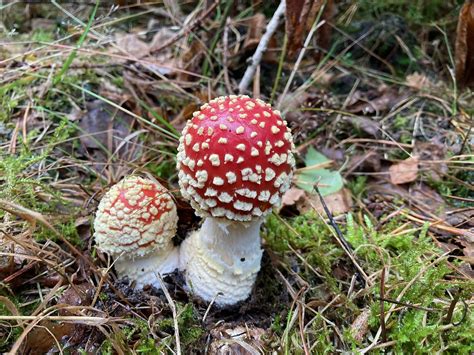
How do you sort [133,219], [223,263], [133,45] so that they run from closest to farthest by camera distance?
[133,219] → [223,263] → [133,45]

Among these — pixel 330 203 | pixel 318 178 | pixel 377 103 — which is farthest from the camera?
pixel 377 103

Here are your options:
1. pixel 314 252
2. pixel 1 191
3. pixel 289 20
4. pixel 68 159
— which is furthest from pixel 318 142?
pixel 1 191

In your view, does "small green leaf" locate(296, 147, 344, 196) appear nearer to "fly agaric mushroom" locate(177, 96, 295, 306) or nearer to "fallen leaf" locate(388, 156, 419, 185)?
"fallen leaf" locate(388, 156, 419, 185)

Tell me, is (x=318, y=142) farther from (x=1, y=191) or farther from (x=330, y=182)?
(x=1, y=191)

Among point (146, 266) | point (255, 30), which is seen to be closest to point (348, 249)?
point (146, 266)

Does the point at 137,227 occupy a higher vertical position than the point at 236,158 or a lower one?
lower

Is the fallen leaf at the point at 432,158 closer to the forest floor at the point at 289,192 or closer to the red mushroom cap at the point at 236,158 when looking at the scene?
the forest floor at the point at 289,192

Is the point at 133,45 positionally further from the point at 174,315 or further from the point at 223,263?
the point at 174,315
